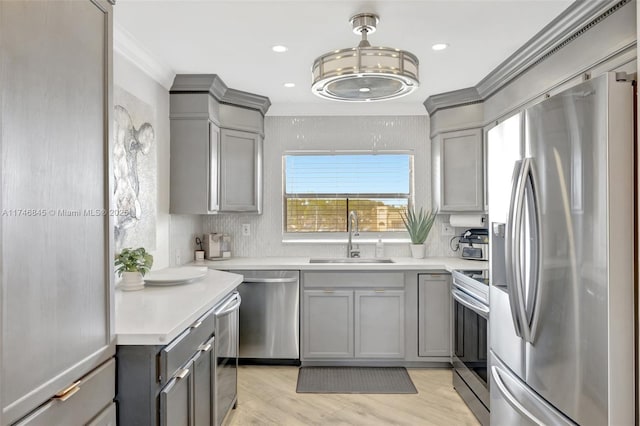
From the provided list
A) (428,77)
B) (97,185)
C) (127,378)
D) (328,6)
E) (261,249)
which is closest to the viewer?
(97,185)

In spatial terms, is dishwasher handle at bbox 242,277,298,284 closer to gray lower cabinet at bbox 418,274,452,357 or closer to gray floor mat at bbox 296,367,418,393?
gray floor mat at bbox 296,367,418,393

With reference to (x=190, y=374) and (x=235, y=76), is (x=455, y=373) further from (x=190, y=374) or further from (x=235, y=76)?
(x=235, y=76)

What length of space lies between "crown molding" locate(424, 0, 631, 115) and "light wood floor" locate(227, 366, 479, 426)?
243 centimetres

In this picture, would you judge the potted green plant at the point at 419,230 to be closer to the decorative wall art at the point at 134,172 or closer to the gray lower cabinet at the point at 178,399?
the decorative wall art at the point at 134,172

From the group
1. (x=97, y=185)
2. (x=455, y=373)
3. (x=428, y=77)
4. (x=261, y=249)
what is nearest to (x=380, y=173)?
(x=428, y=77)

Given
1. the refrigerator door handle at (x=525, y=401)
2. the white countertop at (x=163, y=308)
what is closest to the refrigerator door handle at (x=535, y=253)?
the refrigerator door handle at (x=525, y=401)

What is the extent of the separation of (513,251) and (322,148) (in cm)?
285

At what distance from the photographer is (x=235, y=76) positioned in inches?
131

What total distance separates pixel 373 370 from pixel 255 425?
129 centimetres

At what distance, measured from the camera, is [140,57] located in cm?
279

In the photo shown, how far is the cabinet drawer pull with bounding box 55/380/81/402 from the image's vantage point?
112cm

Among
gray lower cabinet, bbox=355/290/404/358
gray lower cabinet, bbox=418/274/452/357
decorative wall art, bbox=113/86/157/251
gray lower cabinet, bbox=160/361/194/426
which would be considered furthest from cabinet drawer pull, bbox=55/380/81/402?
gray lower cabinet, bbox=418/274/452/357

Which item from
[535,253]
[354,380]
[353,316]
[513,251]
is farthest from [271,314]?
[535,253]

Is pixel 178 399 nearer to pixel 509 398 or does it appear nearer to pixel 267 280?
pixel 509 398
